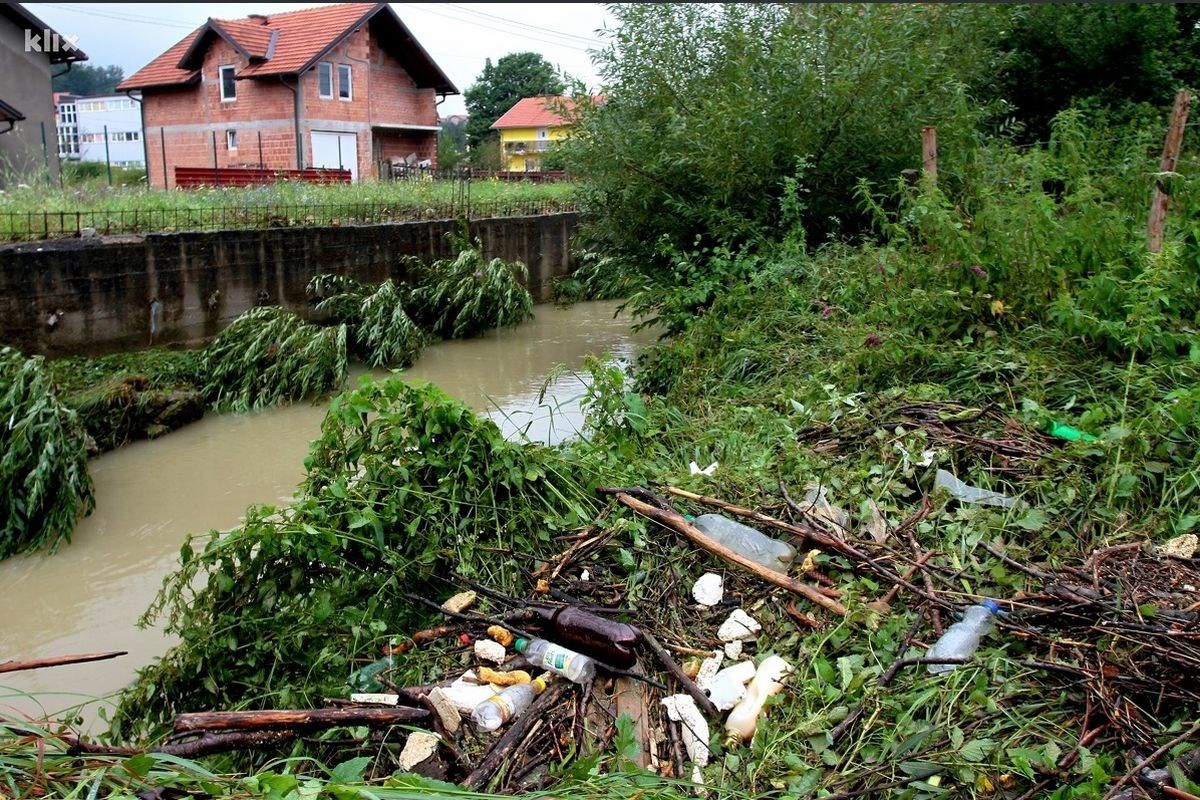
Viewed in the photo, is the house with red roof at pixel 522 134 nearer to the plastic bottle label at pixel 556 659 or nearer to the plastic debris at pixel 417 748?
the plastic bottle label at pixel 556 659

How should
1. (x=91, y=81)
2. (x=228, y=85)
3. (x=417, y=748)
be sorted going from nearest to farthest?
(x=417, y=748) → (x=228, y=85) → (x=91, y=81)

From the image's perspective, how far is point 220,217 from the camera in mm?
11992

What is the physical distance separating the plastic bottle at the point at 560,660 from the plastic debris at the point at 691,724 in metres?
0.30

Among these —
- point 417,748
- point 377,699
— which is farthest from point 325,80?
point 417,748

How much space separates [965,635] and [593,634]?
1.30m

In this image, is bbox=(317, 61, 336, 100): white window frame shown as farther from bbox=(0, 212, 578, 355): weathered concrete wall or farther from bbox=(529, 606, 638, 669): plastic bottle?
bbox=(529, 606, 638, 669): plastic bottle

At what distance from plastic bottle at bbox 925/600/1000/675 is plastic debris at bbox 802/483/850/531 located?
0.71 metres

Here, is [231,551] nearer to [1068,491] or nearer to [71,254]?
[1068,491]

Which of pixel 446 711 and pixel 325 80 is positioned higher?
pixel 325 80

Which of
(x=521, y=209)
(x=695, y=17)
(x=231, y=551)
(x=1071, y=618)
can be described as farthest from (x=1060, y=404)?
(x=521, y=209)

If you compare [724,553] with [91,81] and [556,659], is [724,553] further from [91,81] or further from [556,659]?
[91,81]

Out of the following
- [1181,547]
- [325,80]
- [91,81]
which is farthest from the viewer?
[91,81]

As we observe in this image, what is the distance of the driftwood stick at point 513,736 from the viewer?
9.62 ft

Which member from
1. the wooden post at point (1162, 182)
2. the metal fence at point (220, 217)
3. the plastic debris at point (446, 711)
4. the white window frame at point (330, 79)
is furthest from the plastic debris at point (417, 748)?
the white window frame at point (330, 79)
